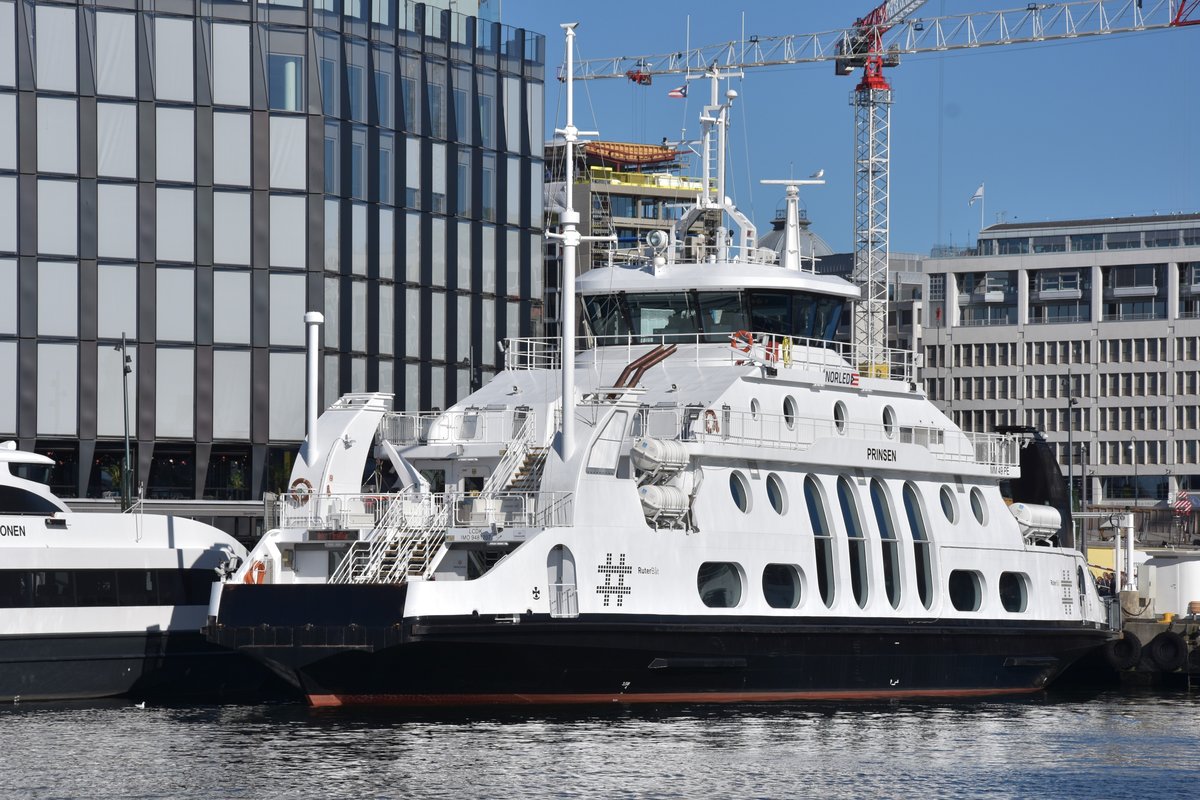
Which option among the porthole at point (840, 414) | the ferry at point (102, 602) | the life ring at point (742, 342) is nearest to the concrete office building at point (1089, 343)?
the porthole at point (840, 414)

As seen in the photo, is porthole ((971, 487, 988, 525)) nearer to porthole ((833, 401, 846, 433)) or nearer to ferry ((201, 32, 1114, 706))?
ferry ((201, 32, 1114, 706))

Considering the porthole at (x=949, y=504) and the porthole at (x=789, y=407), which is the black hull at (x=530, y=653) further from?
the porthole at (x=949, y=504)

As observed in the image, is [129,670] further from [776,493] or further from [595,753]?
[776,493]

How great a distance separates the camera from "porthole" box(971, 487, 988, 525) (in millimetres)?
42812

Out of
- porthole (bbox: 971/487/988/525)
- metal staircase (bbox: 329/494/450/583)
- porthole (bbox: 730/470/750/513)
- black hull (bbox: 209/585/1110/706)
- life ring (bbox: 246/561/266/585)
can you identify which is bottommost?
black hull (bbox: 209/585/1110/706)

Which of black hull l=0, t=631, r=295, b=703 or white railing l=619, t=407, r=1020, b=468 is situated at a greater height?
white railing l=619, t=407, r=1020, b=468

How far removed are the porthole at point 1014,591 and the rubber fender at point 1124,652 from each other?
5695 millimetres

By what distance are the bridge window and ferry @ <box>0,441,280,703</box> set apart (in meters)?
11.3

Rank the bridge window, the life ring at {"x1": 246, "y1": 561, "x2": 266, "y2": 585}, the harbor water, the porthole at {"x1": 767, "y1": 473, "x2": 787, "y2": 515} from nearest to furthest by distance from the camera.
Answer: the harbor water
the life ring at {"x1": 246, "y1": 561, "x2": 266, "y2": 585}
the porthole at {"x1": 767, "y1": 473, "x2": 787, "y2": 515}
the bridge window

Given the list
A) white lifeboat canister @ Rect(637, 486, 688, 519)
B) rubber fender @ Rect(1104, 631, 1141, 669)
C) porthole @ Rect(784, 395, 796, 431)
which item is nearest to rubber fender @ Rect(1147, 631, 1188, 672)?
rubber fender @ Rect(1104, 631, 1141, 669)

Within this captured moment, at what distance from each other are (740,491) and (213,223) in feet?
98.8

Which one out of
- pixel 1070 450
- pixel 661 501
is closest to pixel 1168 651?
pixel 661 501

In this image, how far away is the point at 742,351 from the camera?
40406 millimetres

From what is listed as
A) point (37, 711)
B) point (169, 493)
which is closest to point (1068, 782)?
point (37, 711)
